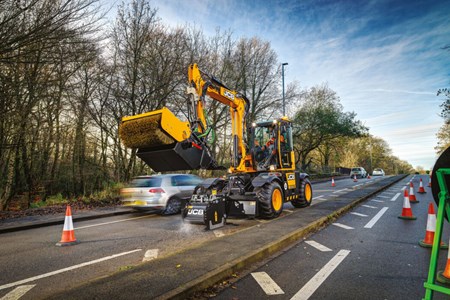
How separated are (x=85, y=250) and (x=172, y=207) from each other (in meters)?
4.52

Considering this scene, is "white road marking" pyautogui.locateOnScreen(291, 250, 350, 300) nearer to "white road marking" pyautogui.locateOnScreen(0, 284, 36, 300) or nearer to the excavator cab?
"white road marking" pyautogui.locateOnScreen(0, 284, 36, 300)

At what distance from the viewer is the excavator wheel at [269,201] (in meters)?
7.98

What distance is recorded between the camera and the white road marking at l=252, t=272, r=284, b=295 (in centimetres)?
351

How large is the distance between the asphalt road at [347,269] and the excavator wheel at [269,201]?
5.42 ft

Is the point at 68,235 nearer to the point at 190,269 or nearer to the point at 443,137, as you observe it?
the point at 190,269

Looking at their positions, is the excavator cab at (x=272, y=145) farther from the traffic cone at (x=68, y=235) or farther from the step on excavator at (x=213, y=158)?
the traffic cone at (x=68, y=235)

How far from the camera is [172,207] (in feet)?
33.4

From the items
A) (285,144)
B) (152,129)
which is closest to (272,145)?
(285,144)

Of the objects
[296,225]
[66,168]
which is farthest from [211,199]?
[66,168]

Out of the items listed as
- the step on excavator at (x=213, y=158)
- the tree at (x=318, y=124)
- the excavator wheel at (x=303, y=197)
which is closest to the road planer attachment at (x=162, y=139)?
the step on excavator at (x=213, y=158)

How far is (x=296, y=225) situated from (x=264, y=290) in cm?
369

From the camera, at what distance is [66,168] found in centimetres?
1814

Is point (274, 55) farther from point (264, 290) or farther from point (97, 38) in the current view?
point (264, 290)

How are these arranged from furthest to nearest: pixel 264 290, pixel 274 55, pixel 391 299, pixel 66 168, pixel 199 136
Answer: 1. pixel 274 55
2. pixel 66 168
3. pixel 199 136
4. pixel 264 290
5. pixel 391 299
